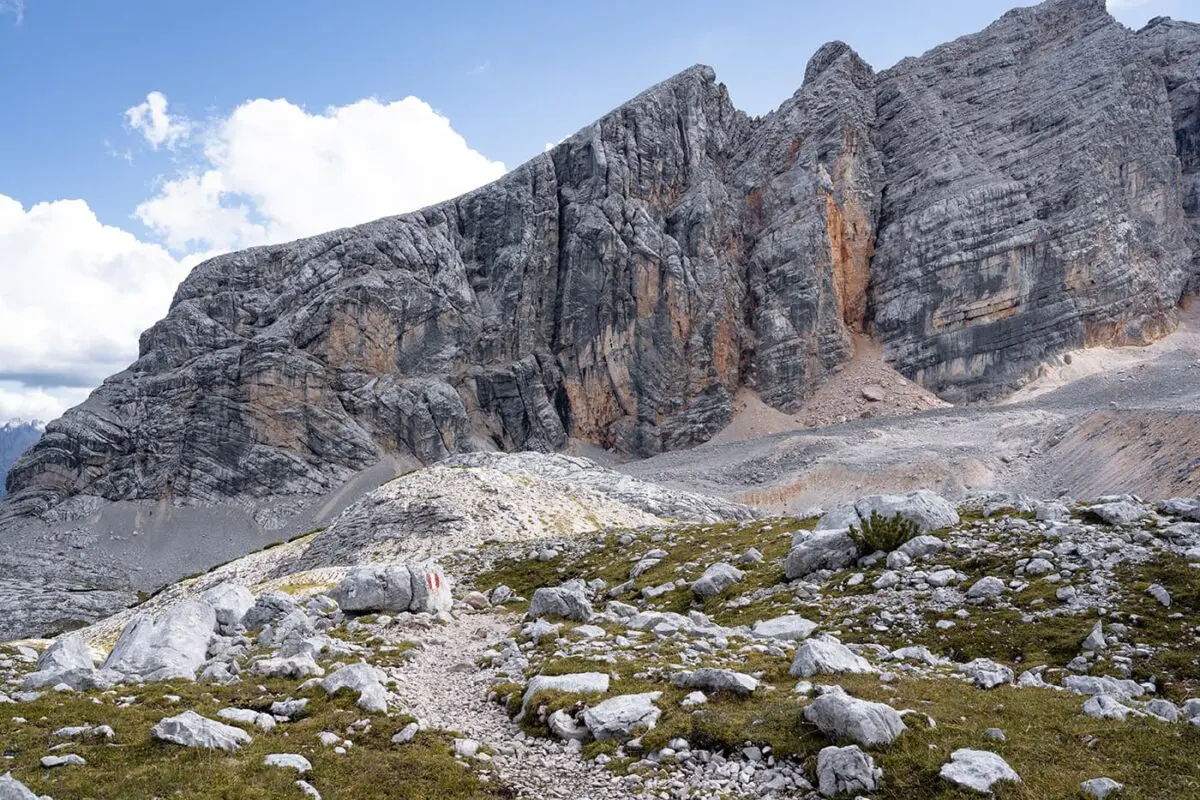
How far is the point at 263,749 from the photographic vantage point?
11812 mm

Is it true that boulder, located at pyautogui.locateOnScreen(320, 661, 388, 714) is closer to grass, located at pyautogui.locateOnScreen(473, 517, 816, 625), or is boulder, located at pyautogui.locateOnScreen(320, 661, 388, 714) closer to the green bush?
grass, located at pyautogui.locateOnScreen(473, 517, 816, 625)

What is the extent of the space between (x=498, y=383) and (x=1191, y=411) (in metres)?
104

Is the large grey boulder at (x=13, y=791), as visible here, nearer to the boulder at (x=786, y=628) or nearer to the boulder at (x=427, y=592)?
the boulder at (x=427, y=592)

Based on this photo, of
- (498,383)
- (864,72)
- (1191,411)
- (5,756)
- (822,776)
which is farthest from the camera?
(864,72)

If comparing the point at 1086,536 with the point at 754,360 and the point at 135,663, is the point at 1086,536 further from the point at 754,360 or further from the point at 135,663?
the point at 754,360

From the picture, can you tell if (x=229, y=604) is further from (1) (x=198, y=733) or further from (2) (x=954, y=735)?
A: (2) (x=954, y=735)

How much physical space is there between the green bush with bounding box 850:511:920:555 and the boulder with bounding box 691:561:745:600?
14.2ft

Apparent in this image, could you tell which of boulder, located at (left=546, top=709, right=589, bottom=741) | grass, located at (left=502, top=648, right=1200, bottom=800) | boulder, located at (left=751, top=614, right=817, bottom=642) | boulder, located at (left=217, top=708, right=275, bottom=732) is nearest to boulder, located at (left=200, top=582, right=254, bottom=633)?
boulder, located at (left=217, top=708, right=275, bottom=732)

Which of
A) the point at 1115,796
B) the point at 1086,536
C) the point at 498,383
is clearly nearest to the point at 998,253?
the point at 498,383

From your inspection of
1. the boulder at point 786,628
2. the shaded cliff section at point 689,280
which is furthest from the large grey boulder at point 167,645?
the shaded cliff section at point 689,280

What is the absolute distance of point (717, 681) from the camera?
44.7 feet

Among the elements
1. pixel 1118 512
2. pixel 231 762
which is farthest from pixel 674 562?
pixel 231 762

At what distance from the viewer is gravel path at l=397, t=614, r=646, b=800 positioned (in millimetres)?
11078

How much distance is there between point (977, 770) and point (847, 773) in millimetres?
1744
